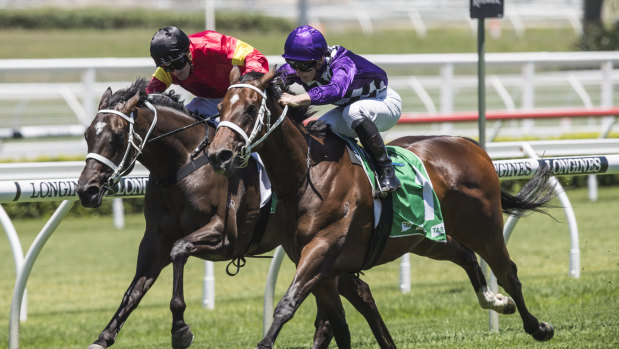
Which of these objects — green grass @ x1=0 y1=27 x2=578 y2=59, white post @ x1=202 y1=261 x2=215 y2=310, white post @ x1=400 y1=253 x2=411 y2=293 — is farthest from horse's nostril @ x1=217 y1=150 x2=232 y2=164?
green grass @ x1=0 y1=27 x2=578 y2=59

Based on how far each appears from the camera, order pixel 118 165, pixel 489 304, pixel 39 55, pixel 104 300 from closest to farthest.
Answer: pixel 118 165
pixel 489 304
pixel 104 300
pixel 39 55

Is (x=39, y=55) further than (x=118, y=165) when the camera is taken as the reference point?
Yes

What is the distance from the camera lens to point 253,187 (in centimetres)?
498

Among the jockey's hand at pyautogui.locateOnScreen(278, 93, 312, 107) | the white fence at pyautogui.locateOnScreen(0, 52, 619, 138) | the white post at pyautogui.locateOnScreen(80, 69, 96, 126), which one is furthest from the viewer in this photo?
the white post at pyautogui.locateOnScreen(80, 69, 96, 126)

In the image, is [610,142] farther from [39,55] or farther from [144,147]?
[39,55]

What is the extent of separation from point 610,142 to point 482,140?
1.59 meters

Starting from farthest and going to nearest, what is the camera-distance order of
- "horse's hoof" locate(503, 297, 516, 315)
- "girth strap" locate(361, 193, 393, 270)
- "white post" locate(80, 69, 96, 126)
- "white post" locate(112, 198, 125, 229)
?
"white post" locate(112, 198, 125, 229) → "white post" locate(80, 69, 96, 126) → "horse's hoof" locate(503, 297, 516, 315) → "girth strap" locate(361, 193, 393, 270)

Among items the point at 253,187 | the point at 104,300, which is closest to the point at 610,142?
the point at 253,187

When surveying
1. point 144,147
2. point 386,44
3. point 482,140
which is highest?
point 144,147

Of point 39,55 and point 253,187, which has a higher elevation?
point 253,187

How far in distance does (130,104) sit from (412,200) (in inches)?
55.6

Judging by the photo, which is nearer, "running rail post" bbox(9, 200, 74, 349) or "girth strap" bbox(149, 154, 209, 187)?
"girth strap" bbox(149, 154, 209, 187)

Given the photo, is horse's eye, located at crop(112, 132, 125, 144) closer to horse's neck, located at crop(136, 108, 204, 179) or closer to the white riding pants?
horse's neck, located at crop(136, 108, 204, 179)

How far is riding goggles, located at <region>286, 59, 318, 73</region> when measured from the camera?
173 inches
